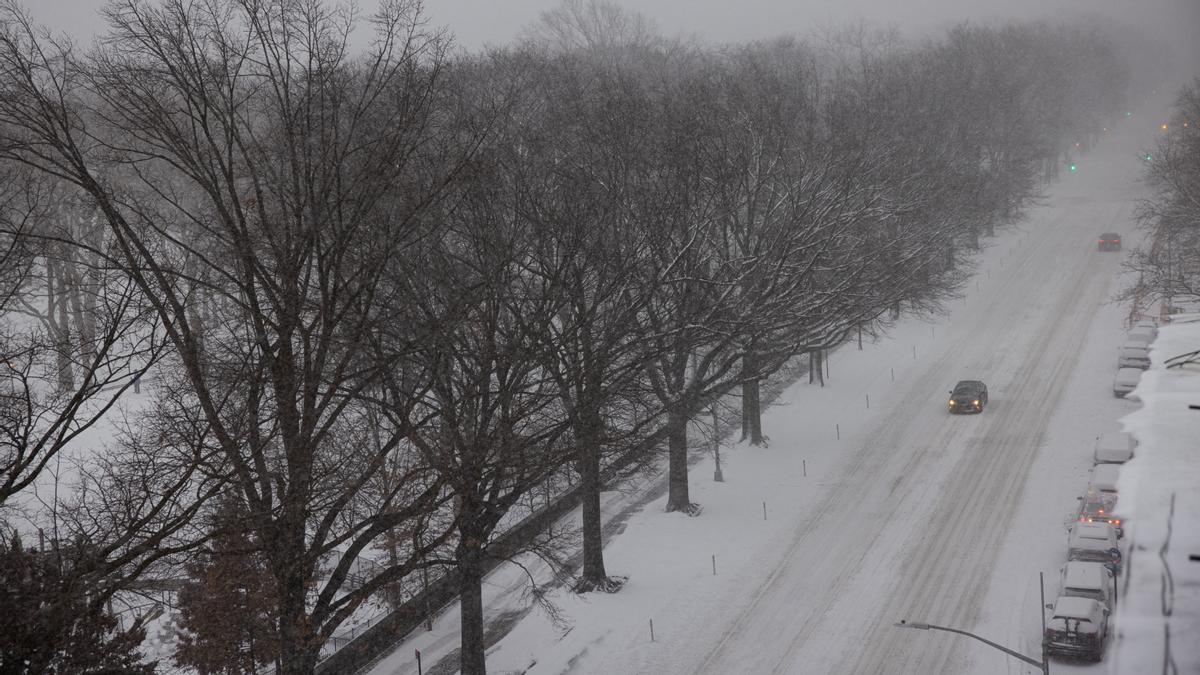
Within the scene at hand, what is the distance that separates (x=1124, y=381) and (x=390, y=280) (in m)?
27.7

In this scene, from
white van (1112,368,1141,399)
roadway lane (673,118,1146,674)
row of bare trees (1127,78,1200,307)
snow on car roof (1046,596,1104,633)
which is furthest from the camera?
row of bare trees (1127,78,1200,307)

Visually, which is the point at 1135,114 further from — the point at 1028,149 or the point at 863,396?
the point at 863,396

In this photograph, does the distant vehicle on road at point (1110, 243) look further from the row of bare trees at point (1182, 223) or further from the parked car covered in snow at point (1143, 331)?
the parked car covered in snow at point (1143, 331)

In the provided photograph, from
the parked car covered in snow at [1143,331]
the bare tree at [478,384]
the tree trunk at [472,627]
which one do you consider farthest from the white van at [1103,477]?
the tree trunk at [472,627]

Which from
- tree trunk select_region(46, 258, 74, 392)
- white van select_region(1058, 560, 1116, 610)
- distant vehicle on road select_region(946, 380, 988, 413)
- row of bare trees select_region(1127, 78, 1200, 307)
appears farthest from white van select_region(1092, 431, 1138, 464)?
tree trunk select_region(46, 258, 74, 392)

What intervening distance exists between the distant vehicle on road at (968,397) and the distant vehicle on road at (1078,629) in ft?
52.8

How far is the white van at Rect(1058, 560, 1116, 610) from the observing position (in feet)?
64.3

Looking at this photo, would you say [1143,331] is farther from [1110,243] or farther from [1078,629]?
[1078,629]

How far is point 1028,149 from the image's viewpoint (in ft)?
218

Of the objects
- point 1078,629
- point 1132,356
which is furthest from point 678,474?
point 1132,356

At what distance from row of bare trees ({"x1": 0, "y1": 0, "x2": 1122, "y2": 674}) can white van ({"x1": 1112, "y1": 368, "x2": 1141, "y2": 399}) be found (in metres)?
7.94

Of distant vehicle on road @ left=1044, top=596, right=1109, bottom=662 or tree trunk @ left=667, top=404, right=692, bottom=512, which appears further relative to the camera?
tree trunk @ left=667, top=404, right=692, bottom=512

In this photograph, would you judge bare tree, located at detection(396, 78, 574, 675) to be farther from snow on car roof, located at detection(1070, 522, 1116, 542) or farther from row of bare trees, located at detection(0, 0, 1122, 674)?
snow on car roof, located at detection(1070, 522, 1116, 542)

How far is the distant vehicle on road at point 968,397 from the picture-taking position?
113 ft
